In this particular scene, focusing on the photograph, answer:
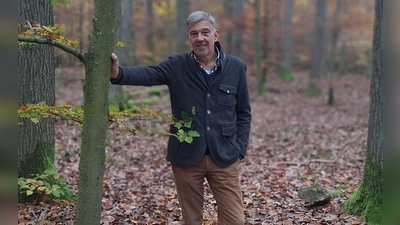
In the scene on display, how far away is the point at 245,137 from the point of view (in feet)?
13.4

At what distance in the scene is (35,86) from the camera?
5496 millimetres

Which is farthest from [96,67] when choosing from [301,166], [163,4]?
[163,4]

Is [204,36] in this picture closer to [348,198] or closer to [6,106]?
[6,106]

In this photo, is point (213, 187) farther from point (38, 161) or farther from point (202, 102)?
point (38, 161)

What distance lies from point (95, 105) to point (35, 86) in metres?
2.55

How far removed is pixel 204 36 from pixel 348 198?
3.30 m

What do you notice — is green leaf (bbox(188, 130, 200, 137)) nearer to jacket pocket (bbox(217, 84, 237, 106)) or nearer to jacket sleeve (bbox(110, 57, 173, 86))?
jacket pocket (bbox(217, 84, 237, 106))

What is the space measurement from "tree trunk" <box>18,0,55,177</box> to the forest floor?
1.95ft

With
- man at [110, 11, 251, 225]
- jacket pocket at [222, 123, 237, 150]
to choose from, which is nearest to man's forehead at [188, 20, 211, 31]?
man at [110, 11, 251, 225]

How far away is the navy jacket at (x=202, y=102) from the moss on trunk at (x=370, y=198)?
6.68ft

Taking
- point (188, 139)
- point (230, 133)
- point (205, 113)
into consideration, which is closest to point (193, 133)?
point (188, 139)

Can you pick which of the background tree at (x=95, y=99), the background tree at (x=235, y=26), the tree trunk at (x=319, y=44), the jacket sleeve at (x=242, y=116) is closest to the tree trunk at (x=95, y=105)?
the background tree at (x=95, y=99)

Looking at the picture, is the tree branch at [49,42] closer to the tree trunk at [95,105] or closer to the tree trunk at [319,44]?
the tree trunk at [95,105]

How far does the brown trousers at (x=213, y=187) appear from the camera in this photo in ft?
12.8
